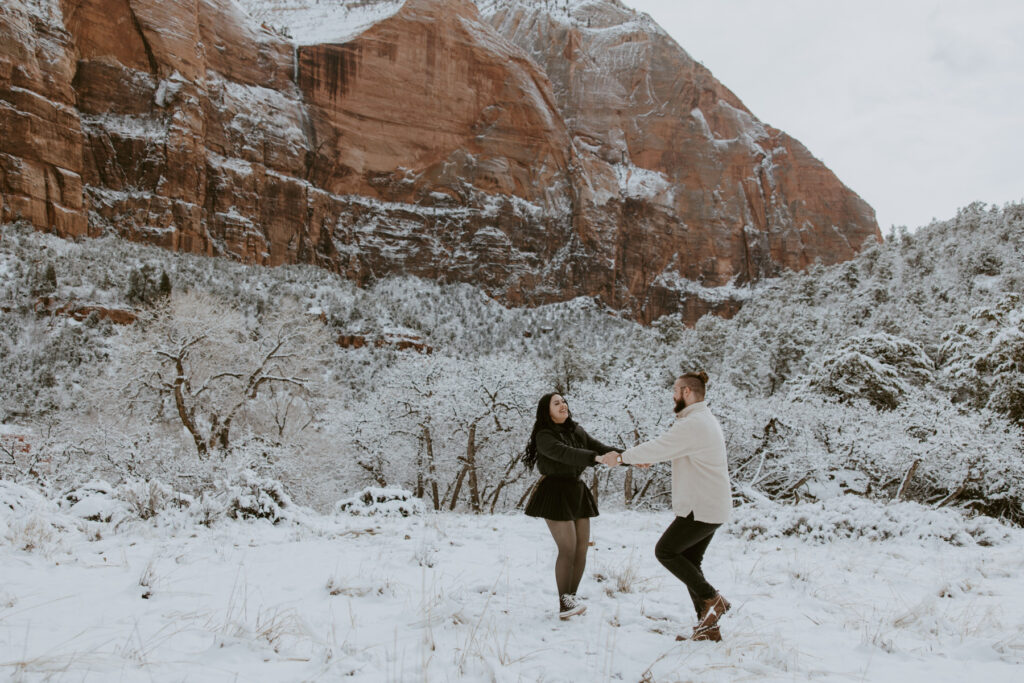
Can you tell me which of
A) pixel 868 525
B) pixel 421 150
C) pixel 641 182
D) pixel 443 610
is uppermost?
pixel 421 150

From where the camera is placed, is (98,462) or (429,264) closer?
(98,462)

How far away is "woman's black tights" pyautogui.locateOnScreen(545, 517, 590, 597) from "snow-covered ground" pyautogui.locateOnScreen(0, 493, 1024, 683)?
0.91ft

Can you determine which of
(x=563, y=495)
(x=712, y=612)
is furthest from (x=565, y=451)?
(x=712, y=612)

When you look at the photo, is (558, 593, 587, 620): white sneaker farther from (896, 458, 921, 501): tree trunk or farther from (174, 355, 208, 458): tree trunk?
(174, 355, 208, 458): tree trunk

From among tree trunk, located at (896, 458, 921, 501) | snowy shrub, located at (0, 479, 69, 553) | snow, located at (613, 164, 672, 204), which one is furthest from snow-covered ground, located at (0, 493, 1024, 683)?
snow, located at (613, 164, 672, 204)

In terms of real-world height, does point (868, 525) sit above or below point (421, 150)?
below

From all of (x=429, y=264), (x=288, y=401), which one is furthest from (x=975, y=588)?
(x=429, y=264)

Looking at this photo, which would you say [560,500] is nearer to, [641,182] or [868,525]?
[868,525]

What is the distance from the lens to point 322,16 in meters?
126

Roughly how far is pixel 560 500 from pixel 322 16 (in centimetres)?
14848

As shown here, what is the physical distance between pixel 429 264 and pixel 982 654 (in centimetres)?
11567

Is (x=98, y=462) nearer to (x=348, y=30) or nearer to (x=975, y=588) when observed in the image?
(x=975, y=588)

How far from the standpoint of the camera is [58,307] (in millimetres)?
50438

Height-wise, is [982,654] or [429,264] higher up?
[429,264]
